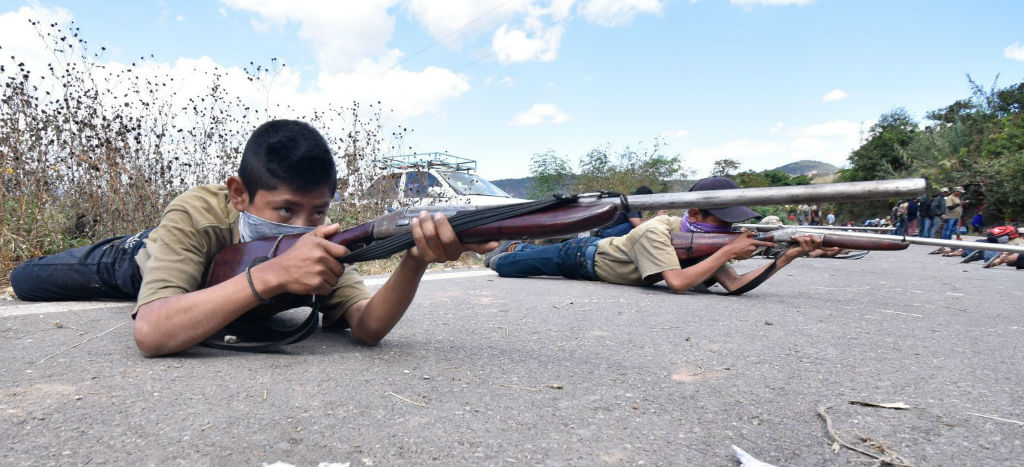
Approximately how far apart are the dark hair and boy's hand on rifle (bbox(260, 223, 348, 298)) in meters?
0.32

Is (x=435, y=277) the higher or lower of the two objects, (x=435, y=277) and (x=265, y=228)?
the lower

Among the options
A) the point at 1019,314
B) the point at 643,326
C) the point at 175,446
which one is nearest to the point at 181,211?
the point at 175,446

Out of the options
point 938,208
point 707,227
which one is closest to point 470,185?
point 707,227

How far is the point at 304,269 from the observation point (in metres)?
1.76

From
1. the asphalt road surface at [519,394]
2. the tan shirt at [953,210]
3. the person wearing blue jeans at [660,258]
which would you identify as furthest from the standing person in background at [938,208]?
the asphalt road surface at [519,394]

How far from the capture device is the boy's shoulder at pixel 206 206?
2.11m

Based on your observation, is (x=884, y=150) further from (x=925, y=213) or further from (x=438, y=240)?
(x=438, y=240)

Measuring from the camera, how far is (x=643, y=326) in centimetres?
295

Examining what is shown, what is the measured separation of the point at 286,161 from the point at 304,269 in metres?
0.46

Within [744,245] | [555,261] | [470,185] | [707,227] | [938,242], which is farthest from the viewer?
[470,185]

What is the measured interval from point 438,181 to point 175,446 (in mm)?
7948

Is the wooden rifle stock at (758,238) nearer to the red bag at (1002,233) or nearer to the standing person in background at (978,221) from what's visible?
the red bag at (1002,233)

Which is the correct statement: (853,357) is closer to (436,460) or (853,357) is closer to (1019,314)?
(436,460)

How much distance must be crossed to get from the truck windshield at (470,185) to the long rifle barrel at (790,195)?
7.52m
